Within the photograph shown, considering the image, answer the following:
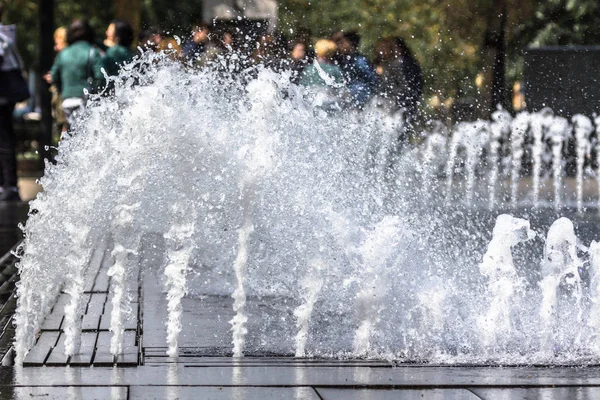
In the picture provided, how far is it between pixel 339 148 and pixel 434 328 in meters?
2.31

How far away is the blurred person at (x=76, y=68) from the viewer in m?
14.9

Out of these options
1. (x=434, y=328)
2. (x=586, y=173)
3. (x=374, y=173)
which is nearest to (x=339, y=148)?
(x=434, y=328)

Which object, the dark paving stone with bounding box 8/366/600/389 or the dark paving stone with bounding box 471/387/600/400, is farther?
the dark paving stone with bounding box 8/366/600/389

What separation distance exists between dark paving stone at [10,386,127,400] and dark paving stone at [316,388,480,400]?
2.47 feet

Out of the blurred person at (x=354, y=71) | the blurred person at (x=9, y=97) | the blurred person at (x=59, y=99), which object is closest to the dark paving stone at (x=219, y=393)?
the blurred person at (x=354, y=71)

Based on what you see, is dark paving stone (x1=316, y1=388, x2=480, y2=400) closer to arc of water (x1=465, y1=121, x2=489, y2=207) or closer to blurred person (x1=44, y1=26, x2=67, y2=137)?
blurred person (x1=44, y1=26, x2=67, y2=137)

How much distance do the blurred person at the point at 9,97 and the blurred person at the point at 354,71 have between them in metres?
3.26

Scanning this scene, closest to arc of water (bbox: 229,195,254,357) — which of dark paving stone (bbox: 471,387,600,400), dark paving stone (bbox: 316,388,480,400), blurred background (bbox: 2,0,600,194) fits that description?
dark paving stone (bbox: 316,388,480,400)

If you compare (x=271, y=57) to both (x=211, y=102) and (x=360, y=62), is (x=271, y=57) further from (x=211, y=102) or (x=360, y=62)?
(x=211, y=102)

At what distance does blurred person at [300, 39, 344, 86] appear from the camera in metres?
13.3

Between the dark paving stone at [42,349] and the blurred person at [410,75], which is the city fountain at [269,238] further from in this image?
the blurred person at [410,75]

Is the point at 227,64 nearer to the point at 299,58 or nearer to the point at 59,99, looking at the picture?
the point at 299,58

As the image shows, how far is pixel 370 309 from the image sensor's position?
246 inches

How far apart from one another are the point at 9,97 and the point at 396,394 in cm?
996
